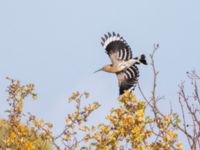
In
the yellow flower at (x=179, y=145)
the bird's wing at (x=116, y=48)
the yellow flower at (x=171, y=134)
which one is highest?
the bird's wing at (x=116, y=48)

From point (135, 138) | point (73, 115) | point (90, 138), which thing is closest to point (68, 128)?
point (73, 115)

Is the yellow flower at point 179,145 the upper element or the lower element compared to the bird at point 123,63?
lower

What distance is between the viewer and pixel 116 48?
1004 centimetres

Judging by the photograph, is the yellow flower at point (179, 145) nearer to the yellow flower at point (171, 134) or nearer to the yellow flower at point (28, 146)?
the yellow flower at point (171, 134)

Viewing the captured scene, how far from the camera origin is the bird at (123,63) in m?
9.50

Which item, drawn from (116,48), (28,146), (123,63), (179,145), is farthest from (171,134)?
(116,48)

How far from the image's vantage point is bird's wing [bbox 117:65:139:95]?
9.63 meters

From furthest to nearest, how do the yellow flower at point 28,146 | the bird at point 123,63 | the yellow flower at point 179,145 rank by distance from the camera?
1. the bird at point 123,63
2. the yellow flower at point 28,146
3. the yellow flower at point 179,145

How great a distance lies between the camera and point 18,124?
865 cm

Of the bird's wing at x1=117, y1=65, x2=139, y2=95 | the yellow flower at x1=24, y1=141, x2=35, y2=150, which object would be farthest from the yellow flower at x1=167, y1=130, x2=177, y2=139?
the bird's wing at x1=117, y1=65, x2=139, y2=95

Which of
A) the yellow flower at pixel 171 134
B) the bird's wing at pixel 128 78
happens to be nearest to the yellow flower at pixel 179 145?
the yellow flower at pixel 171 134

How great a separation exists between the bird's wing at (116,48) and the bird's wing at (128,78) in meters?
0.21

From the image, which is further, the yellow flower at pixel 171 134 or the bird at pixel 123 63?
the bird at pixel 123 63

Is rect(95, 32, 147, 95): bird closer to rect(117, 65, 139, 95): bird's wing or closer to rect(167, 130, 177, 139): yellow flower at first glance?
rect(117, 65, 139, 95): bird's wing
